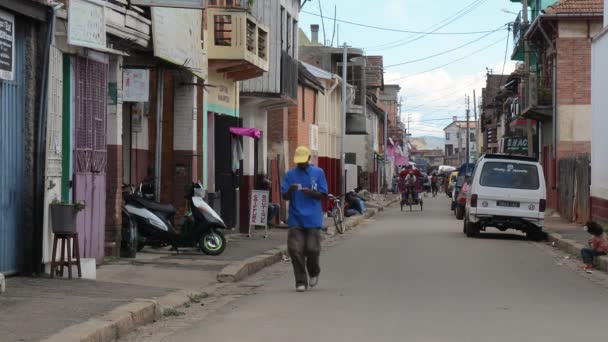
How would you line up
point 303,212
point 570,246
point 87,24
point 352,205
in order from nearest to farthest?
point 303,212
point 87,24
point 570,246
point 352,205

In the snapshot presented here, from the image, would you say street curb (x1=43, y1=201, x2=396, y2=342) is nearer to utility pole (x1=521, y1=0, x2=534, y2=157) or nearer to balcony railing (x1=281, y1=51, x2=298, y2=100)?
balcony railing (x1=281, y1=51, x2=298, y2=100)

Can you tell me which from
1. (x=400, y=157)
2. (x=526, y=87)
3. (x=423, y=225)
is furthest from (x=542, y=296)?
(x=400, y=157)

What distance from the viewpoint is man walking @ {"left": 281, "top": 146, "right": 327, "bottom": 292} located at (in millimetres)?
14039

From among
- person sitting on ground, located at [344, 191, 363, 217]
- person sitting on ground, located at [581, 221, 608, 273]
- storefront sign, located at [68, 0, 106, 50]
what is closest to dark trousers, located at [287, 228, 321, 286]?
storefront sign, located at [68, 0, 106, 50]

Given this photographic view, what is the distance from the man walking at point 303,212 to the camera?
1404cm

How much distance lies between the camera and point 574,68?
136ft

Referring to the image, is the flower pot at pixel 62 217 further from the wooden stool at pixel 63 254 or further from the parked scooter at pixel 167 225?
the parked scooter at pixel 167 225

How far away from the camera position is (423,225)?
35.1 meters

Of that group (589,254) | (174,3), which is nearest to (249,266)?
(174,3)

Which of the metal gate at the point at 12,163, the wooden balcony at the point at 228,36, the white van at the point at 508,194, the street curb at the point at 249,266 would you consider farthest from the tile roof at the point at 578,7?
the metal gate at the point at 12,163

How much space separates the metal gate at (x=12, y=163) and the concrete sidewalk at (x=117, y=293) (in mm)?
412

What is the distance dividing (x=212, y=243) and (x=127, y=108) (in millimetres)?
3048

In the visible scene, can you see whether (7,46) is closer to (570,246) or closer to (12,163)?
(12,163)

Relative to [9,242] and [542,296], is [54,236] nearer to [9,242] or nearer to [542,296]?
[9,242]
